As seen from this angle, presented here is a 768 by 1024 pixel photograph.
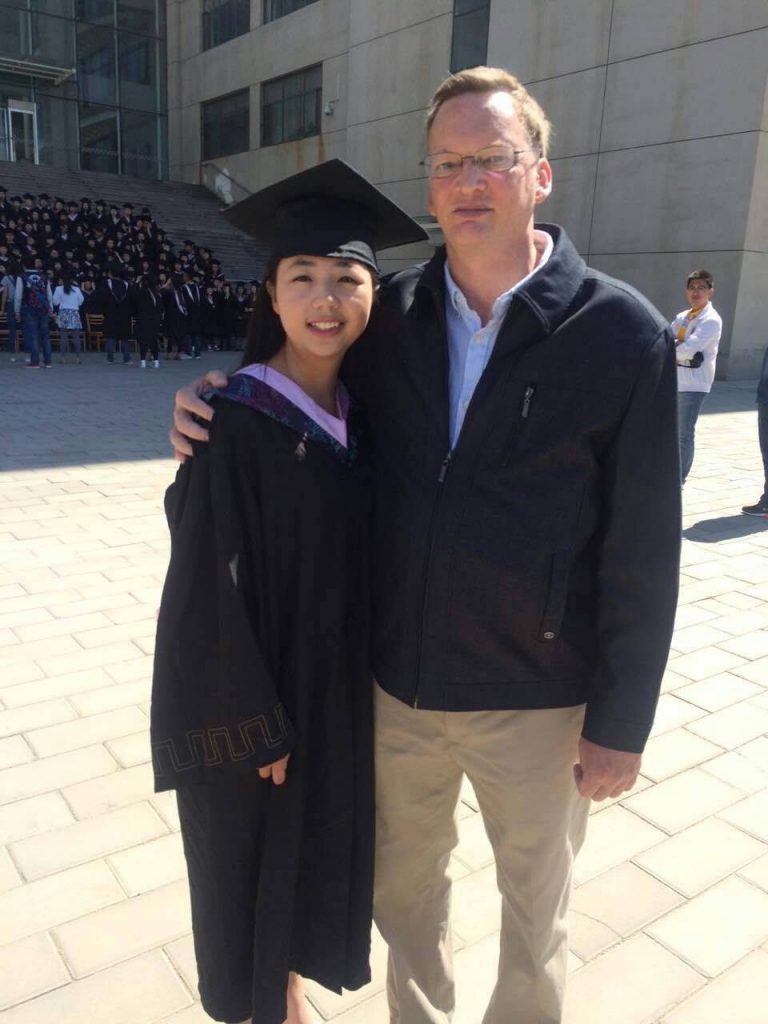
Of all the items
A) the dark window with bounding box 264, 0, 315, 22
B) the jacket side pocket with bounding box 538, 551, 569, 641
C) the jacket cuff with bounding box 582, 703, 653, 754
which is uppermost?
the dark window with bounding box 264, 0, 315, 22

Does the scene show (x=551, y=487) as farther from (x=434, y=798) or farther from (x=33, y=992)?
(x=33, y=992)

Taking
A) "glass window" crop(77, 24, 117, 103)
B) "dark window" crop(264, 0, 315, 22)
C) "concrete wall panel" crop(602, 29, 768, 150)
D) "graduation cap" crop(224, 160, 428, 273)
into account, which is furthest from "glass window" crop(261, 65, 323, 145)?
"graduation cap" crop(224, 160, 428, 273)

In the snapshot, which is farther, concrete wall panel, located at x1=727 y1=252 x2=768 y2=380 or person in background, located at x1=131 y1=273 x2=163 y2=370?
concrete wall panel, located at x1=727 y1=252 x2=768 y2=380

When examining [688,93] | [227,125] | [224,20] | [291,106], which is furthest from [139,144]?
[688,93]

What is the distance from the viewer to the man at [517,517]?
63.1 inches

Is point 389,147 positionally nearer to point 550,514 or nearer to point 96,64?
point 96,64

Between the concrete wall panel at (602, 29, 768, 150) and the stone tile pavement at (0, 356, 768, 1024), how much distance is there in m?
12.7

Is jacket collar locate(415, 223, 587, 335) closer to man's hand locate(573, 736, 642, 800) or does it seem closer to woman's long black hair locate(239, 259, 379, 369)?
woman's long black hair locate(239, 259, 379, 369)

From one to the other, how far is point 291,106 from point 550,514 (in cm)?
2684

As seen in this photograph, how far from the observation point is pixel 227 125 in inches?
1090

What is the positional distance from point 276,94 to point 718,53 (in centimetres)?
1500

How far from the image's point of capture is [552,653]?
1.68 metres

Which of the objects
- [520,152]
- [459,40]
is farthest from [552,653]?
[459,40]

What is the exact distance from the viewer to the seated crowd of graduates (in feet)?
50.1
